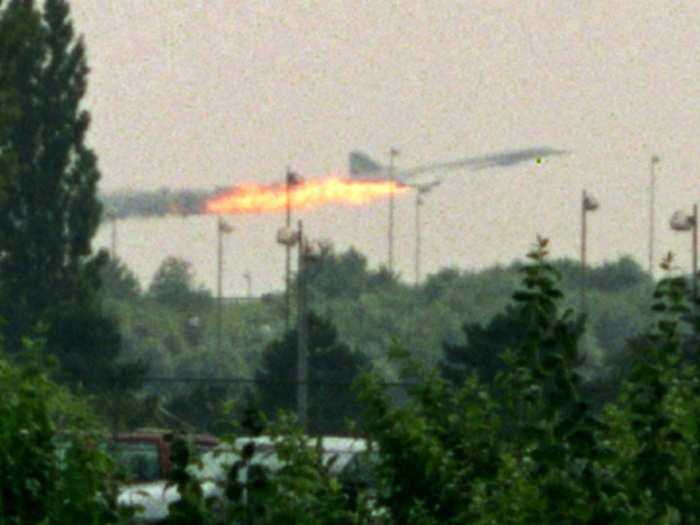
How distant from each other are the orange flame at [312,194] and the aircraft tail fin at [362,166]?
3067mm

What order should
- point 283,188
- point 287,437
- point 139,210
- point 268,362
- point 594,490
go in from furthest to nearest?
1. point 139,210
2. point 283,188
3. point 268,362
4. point 287,437
5. point 594,490

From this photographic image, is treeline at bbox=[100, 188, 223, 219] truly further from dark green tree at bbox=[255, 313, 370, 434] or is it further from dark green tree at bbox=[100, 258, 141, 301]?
dark green tree at bbox=[100, 258, 141, 301]

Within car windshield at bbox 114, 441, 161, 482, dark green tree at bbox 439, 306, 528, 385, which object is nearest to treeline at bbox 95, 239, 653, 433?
dark green tree at bbox 439, 306, 528, 385

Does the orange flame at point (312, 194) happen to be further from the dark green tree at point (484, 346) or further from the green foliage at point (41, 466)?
the green foliage at point (41, 466)

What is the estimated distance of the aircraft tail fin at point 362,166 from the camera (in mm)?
91188

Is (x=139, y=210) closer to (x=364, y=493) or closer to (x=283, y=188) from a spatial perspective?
(x=283, y=188)

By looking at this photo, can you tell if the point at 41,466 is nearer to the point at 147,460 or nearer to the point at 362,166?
the point at 147,460

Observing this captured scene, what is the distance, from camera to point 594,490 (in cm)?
1180

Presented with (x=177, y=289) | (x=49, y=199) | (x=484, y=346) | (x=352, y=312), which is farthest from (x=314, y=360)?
(x=177, y=289)

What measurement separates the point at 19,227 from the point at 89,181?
3.26 metres

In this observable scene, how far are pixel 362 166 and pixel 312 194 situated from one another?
823 inches

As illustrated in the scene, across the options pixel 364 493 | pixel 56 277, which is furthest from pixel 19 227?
pixel 364 493

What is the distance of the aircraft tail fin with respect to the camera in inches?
3590

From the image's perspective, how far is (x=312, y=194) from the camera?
84.4 metres
